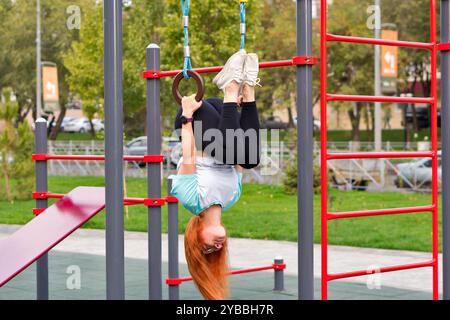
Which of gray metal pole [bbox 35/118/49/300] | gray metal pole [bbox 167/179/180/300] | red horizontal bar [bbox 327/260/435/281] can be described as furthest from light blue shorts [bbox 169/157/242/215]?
gray metal pole [bbox 35/118/49/300]

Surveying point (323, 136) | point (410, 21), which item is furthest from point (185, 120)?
point (410, 21)

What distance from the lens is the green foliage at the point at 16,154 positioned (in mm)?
15712

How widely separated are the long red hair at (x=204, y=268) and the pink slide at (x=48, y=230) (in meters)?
1.32

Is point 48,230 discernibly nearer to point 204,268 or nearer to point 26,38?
point 204,268

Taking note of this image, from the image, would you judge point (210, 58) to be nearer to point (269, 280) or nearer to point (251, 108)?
point (269, 280)

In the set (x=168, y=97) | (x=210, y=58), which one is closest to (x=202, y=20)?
(x=210, y=58)

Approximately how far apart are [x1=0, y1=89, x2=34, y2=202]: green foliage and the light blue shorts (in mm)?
11740

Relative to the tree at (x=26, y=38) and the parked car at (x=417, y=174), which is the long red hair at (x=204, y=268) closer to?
the parked car at (x=417, y=174)

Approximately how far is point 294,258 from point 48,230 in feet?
16.5

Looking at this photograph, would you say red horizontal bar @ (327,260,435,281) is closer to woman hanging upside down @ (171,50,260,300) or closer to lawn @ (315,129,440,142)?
woman hanging upside down @ (171,50,260,300)

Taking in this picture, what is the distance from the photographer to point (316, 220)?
13.5 metres

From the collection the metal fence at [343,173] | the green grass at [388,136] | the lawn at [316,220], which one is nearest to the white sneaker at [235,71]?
the lawn at [316,220]
